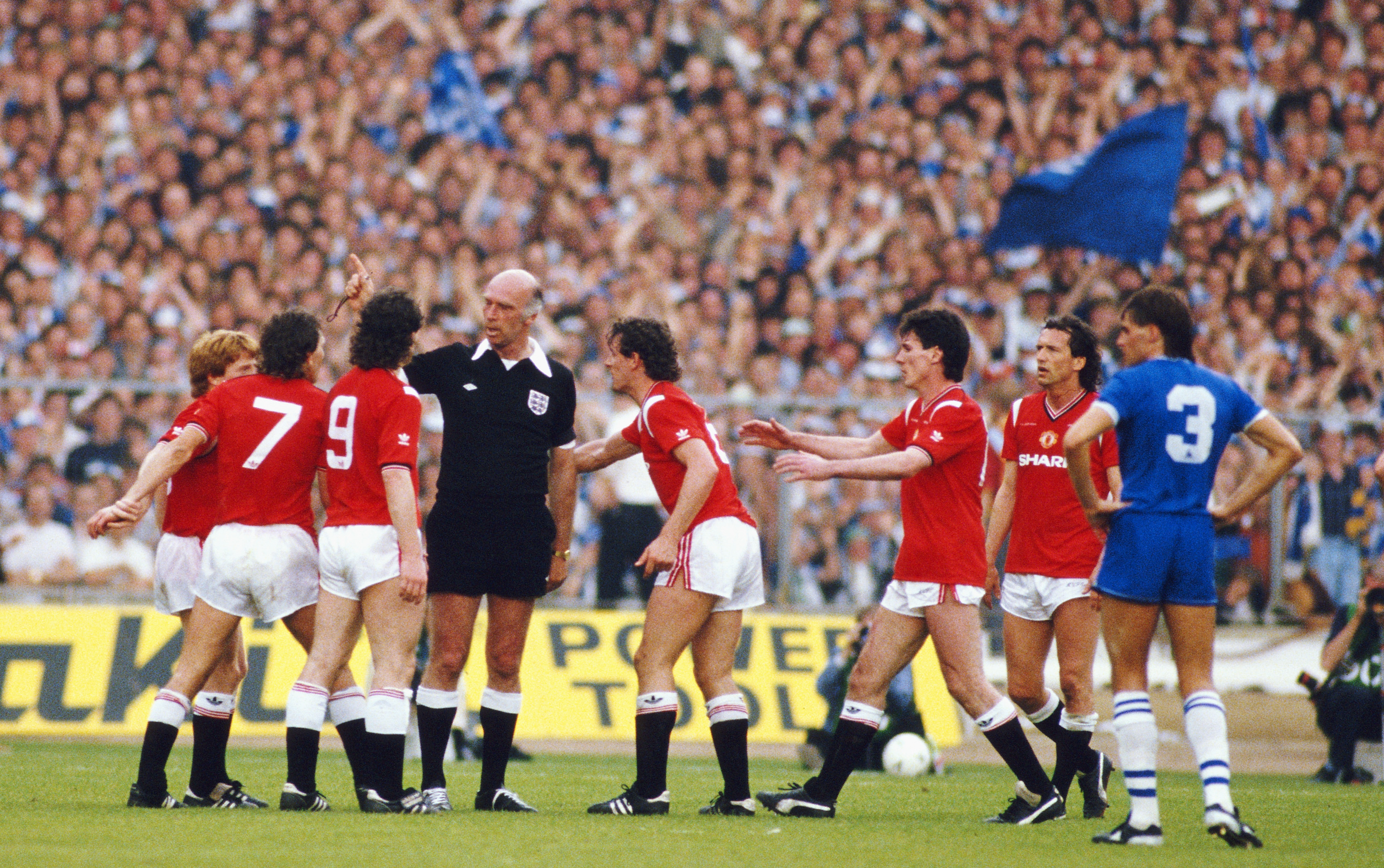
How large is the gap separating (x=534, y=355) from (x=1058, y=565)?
2802mm

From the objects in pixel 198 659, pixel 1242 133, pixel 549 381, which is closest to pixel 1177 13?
pixel 1242 133

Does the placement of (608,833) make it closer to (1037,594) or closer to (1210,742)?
(1210,742)

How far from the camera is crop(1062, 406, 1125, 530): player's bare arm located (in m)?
6.56

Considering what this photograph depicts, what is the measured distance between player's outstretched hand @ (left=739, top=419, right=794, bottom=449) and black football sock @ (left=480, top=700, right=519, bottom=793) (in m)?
1.67

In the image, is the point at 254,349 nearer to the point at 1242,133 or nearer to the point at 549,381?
the point at 549,381

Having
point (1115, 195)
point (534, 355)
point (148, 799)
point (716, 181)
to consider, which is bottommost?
point (148, 799)

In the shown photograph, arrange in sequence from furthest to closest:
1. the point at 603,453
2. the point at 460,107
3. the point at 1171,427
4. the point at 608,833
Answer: the point at 460,107, the point at 603,453, the point at 608,833, the point at 1171,427

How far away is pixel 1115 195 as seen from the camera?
16781mm

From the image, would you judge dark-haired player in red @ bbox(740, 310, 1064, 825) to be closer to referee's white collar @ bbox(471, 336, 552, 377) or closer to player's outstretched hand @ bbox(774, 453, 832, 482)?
player's outstretched hand @ bbox(774, 453, 832, 482)

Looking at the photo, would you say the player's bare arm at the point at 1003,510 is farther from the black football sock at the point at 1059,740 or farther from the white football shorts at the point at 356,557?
the white football shorts at the point at 356,557

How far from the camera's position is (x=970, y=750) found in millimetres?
13617

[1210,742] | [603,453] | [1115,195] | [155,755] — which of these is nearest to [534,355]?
[603,453]

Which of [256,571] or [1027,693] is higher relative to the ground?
[256,571]

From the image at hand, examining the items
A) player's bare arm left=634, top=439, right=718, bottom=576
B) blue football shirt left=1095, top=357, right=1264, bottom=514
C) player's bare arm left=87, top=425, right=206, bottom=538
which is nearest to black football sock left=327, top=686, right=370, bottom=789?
player's bare arm left=87, top=425, right=206, bottom=538
